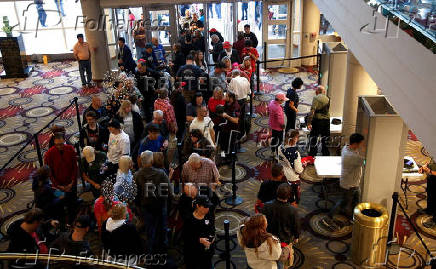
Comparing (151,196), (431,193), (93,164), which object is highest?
(93,164)

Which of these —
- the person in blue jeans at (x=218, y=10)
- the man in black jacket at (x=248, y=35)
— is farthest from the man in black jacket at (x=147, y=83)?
the person in blue jeans at (x=218, y=10)

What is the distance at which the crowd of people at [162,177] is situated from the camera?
479 cm

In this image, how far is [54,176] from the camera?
657cm

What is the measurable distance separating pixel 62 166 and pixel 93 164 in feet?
1.51

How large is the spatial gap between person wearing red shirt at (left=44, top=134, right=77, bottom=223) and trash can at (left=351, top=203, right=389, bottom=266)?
3.82 m

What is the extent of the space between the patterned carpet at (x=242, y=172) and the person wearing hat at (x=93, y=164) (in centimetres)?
79

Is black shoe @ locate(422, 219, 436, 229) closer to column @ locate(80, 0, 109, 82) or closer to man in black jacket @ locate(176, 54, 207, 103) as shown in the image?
man in black jacket @ locate(176, 54, 207, 103)

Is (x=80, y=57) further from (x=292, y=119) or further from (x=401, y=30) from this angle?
(x=401, y=30)

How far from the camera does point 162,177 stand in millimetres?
5691

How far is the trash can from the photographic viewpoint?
221 inches

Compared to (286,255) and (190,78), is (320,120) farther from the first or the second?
(286,255)

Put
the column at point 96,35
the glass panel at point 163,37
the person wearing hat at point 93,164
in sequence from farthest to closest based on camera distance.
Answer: the glass panel at point 163,37, the column at point 96,35, the person wearing hat at point 93,164

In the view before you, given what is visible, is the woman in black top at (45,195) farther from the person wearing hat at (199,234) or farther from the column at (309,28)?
the column at (309,28)

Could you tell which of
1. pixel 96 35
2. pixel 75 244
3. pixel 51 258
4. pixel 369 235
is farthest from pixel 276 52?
pixel 51 258
